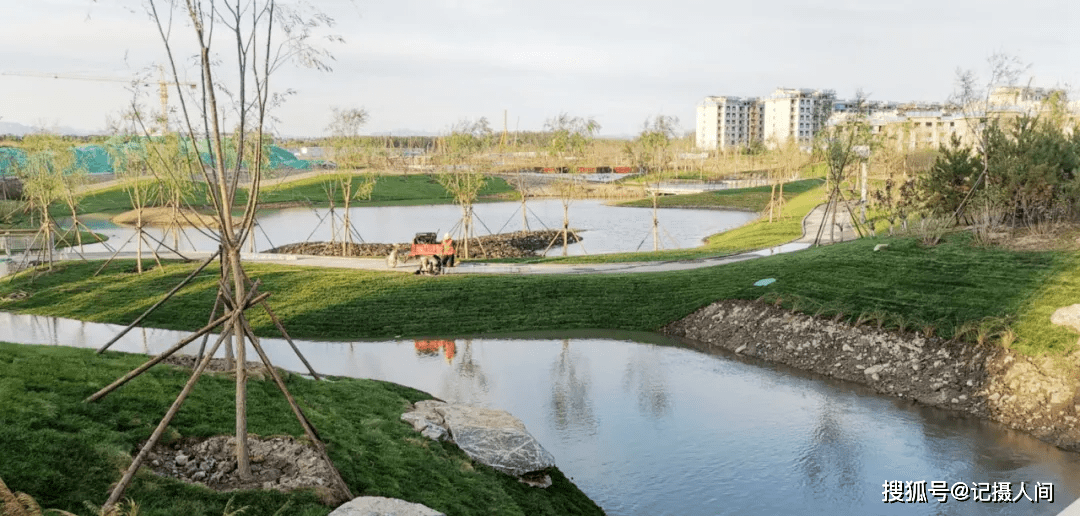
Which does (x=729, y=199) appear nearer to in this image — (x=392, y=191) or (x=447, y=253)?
(x=392, y=191)

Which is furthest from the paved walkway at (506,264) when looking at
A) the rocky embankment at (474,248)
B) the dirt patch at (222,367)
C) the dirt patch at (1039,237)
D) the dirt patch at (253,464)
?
the dirt patch at (253,464)

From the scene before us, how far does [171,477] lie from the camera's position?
7270 millimetres

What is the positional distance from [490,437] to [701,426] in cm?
466

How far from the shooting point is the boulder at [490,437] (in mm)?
9766

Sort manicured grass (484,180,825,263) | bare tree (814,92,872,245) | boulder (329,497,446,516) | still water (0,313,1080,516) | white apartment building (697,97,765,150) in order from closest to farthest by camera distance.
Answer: boulder (329,497,446,516), still water (0,313,1080,516), bare tree (814,92,872,245), manicured grass (484,180,825,263), white apartment building (697,97,765,150)

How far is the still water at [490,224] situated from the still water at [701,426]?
50.9ft

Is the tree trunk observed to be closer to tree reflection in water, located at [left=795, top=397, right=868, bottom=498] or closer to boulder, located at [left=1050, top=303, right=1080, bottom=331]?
tree reflection in water, located at [left=795, top=397, right=868, bottom=498]

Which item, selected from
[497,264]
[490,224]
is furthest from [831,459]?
[490,224]

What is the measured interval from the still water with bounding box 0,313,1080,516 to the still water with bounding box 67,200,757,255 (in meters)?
15.5

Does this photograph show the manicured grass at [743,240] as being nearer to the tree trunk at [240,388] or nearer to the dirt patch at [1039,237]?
the dirt patch at [1039,237]

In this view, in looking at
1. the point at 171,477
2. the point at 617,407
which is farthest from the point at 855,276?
the point at 171,477

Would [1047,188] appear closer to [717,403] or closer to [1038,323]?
[1038,323]

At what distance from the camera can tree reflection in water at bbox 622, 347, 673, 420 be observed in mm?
14195

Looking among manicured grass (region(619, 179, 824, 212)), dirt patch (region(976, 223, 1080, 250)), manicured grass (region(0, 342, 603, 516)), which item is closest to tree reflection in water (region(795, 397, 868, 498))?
manicured grass (region(0, 342, 603, 516))
